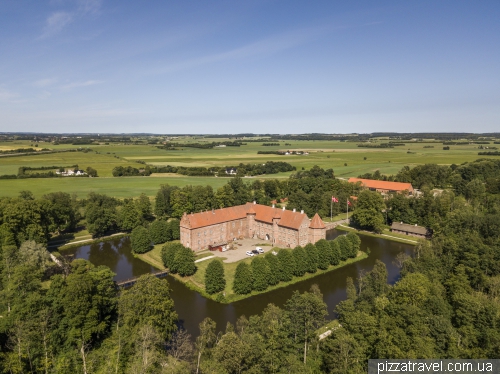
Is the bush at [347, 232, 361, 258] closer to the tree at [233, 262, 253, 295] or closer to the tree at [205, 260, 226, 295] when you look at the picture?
the tree at [233, 262, 253, 295]

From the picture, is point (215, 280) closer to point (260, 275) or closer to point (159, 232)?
point (260, 275)

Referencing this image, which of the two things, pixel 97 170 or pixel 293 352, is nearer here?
pixel 293 352

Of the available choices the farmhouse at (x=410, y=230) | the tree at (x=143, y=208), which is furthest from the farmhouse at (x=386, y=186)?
the tree at (x=143, y=208)

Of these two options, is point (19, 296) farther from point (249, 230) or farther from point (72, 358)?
point (249, 230)

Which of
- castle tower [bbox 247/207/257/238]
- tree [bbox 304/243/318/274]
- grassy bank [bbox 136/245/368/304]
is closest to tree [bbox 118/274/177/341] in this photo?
grassy bank [bbox 136/245/368/304]

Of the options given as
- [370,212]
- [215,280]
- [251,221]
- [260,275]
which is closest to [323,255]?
[260,275]

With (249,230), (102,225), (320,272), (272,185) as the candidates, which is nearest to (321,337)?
(320,272)
